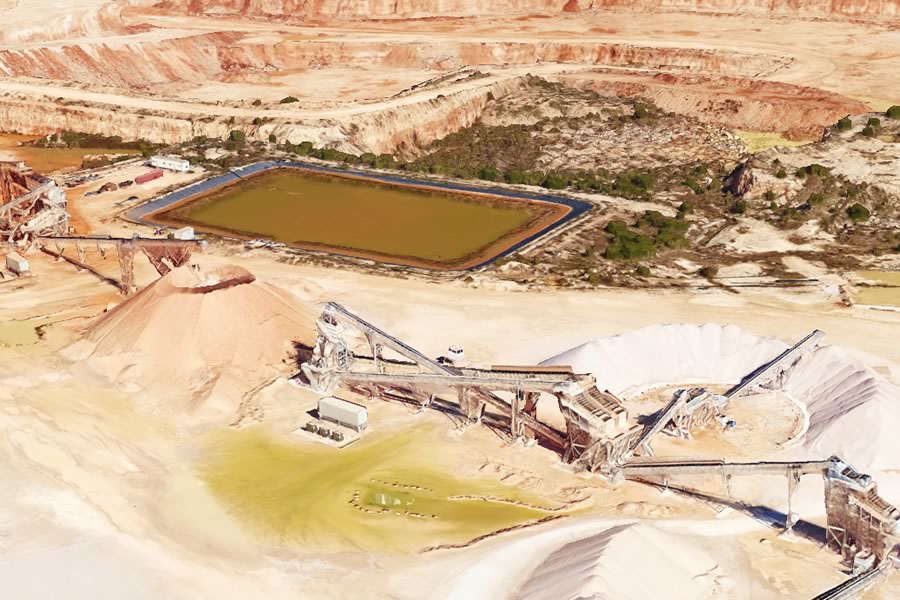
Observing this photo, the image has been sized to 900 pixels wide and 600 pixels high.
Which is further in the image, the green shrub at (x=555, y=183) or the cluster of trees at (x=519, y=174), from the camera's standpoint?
the cluster of trees at (x=519, y=174)

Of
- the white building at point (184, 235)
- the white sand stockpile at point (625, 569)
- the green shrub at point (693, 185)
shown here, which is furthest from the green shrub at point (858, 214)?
the white building at point (184, 235)

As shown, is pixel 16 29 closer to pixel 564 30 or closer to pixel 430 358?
pixel 564 30

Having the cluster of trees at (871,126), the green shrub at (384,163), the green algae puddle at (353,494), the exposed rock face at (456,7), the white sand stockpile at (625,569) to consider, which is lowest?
the green algae puddle at (353,494)

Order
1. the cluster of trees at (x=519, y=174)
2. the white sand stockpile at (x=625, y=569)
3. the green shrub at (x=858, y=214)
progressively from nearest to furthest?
the white sand stockpile at (x=625, y=569), the green shrub at (x=858, y=214), the cluster of trees at (x=519, y=174)

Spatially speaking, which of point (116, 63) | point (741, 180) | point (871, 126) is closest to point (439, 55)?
point (116, 63)

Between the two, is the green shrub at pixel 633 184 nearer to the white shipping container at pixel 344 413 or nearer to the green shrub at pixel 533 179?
the green shrub at pixel 533 179

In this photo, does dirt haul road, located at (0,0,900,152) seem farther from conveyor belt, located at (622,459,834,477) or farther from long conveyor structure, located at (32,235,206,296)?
conveyor belt, located at (622,459,834,477)

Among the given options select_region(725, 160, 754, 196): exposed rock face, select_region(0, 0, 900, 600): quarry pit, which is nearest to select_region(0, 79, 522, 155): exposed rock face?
select_region(0, 0, 900, 600): quarry pit
